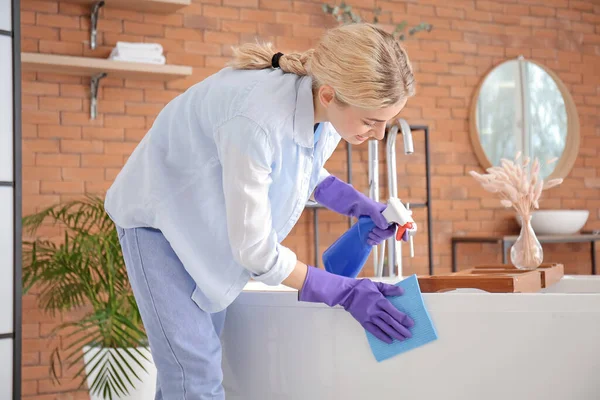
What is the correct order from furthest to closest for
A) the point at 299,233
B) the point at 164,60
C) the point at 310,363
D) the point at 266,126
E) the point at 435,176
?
the point at 435,176 → the point at 299,233 → the point at 164,60 → the point at 310,363 → the point at 266,126

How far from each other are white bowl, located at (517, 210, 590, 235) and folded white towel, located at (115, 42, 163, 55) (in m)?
2.34

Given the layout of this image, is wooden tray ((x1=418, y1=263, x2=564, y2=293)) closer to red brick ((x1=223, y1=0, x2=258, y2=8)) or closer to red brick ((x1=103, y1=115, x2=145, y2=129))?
red brick ((x1=103, y1=115, x2=145, y2=129))

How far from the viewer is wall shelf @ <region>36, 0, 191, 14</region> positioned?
3.89 meters

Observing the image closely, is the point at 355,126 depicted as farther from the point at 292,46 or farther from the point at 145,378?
the point at 292,46

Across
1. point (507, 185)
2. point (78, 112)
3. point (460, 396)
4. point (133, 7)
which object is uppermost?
point (133, 7)

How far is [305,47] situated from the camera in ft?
14.8

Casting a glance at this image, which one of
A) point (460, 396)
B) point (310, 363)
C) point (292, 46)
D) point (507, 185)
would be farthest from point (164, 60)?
point (460, 396)

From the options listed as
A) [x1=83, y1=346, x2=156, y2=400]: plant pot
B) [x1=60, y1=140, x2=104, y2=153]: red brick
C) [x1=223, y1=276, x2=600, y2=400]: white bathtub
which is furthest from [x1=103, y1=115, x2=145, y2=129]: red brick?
[x1=223, y1=276, x2=600, y2=400]: white bathtub

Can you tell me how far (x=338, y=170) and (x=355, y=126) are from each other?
9.64 ft

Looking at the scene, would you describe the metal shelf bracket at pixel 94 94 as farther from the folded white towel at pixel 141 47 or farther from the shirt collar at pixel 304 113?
the shirt collar at pixel 304 113

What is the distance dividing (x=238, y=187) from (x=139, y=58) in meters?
2.51

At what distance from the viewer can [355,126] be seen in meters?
1.60

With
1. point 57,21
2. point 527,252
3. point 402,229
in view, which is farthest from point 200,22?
point 402,229

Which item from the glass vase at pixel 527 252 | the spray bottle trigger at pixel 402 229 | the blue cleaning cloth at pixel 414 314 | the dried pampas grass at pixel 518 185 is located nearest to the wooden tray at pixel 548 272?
the glass vase at pixel 527 252
